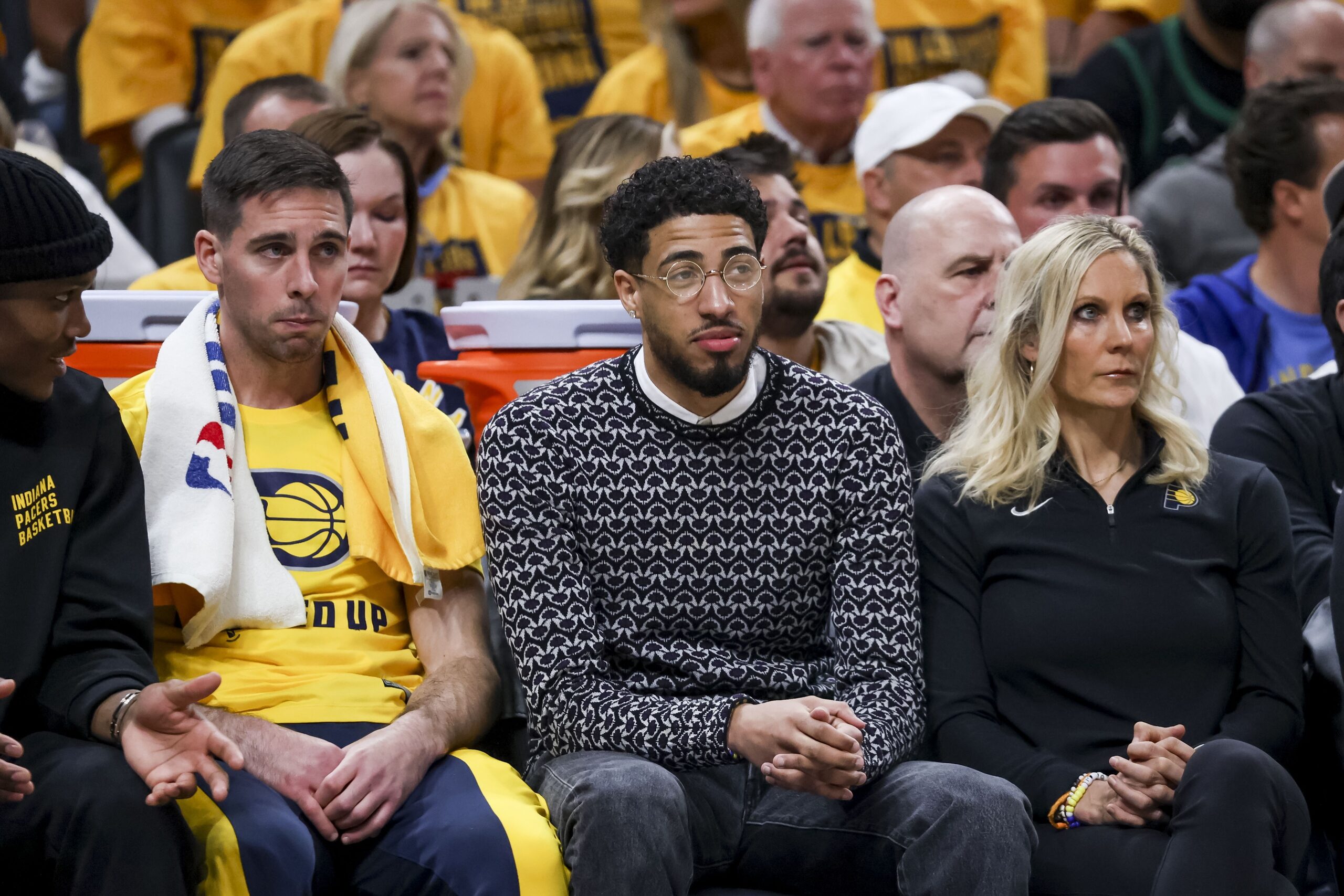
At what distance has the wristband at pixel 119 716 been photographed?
220cm

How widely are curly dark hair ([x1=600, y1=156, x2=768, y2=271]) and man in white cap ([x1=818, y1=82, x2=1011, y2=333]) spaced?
1568mm

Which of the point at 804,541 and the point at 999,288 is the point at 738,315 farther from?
the point at 999,288

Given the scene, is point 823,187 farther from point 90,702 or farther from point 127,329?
point 90,702

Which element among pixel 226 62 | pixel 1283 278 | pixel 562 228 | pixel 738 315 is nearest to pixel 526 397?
pixel 738 315

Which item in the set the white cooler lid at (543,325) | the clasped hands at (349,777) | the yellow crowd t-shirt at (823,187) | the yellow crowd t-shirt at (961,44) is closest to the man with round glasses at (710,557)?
the clasped hands at (349,777)

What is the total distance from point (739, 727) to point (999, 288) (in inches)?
39.3

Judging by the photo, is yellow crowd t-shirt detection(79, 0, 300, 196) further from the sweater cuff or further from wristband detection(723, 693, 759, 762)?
wristband detection(723, 693, 759, 762)

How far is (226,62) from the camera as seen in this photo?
4.96 metres

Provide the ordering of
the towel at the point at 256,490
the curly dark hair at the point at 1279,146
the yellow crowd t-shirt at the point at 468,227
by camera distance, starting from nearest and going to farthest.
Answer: the towel at the point at 256,490 → the curly dark hair at the point at 1279,146 → the yellow crowd t-shirt at the point at 468,227

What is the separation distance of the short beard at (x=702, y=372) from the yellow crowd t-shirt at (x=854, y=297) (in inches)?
56.6

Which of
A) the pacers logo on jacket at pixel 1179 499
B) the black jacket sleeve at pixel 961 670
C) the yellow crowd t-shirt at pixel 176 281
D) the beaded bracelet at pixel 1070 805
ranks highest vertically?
the yellow crowd t-shirt at pixel 176 281

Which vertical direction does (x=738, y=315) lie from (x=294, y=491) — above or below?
above

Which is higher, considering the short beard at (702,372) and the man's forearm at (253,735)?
the short beard at (702,372)

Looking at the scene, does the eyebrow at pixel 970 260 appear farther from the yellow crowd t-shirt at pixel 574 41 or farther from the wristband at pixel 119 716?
the yellow crowd t-shirt at pixel 574 41
